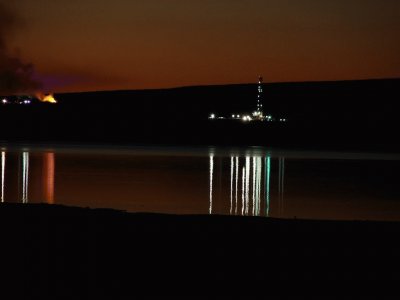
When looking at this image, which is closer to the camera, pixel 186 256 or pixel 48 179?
pixel 186 256

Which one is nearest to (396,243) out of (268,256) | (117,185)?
(268,256)

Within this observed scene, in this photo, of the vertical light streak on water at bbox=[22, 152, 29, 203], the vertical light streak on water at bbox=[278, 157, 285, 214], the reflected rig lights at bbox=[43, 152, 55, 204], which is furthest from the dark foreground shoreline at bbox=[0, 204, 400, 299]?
the reflected rig lights at bbox=[43, 152, 55, 204]

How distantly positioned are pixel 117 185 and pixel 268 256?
790 inches

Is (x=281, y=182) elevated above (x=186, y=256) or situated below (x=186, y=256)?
above

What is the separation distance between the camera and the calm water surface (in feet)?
78.2

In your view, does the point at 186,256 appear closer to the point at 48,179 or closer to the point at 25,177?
the point at 48,179

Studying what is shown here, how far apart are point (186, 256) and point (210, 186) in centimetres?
2012

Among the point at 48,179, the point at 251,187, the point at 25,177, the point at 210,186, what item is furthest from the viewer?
the point at 25,177

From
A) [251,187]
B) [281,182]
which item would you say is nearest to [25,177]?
[251,187]

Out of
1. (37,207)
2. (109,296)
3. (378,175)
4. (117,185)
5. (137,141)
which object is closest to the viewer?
(109,296)

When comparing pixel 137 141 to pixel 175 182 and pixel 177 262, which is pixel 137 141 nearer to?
pixel 175 182

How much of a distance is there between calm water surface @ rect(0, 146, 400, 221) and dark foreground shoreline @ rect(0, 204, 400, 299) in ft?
25.1

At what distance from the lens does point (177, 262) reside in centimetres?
1073

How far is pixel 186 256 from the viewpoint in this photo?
11188 mm
